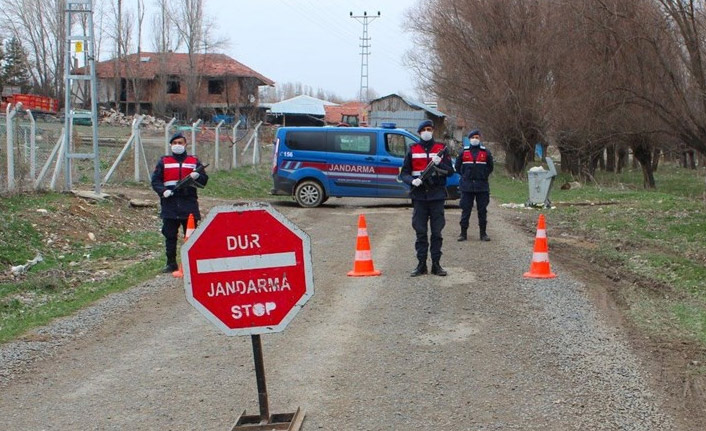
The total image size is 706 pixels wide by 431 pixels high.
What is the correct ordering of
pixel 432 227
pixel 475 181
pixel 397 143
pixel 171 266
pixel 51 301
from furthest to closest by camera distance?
pixel 397 143
pixel 475 181
pixel 171 266
pixel 432 227
pixel 51 301

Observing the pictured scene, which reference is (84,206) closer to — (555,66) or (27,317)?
(27,317)

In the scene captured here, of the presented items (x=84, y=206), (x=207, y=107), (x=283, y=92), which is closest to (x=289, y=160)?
(x=84, y=206)

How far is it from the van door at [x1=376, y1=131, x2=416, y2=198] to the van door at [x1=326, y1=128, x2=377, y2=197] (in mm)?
171

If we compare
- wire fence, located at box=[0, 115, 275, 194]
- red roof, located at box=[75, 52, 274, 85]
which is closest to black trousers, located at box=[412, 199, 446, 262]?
wire fence, located at box=[0, 115, 275, 194]

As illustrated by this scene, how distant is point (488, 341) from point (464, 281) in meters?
2.76

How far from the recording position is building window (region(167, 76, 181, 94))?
7106 centimetres

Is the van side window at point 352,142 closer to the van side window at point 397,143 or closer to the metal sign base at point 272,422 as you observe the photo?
the van side window at point 397,143

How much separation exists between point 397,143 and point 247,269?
14986 millimetres

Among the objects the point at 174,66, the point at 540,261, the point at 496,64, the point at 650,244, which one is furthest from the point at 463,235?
the point at 174,66

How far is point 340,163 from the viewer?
63.6ft

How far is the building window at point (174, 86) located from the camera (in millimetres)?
71062

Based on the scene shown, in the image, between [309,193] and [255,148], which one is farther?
[255,148]

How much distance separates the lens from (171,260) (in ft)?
35.0

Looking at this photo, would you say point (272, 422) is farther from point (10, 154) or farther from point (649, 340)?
point (10, 154)
